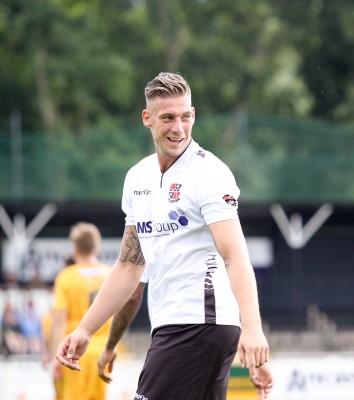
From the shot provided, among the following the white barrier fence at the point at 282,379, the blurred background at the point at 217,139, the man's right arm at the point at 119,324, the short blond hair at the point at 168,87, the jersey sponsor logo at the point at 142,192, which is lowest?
the white barrier fence at the point at 282,379

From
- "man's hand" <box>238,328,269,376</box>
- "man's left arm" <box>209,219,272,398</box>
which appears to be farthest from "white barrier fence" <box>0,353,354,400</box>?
"man's hand" <box>238,328,269,376</box>

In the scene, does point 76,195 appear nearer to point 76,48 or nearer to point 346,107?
point 76,48

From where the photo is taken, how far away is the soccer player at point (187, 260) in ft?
16.7

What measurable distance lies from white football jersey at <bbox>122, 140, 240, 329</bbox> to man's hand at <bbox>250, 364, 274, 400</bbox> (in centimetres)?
29

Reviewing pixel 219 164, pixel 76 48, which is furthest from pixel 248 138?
pixel 219 164

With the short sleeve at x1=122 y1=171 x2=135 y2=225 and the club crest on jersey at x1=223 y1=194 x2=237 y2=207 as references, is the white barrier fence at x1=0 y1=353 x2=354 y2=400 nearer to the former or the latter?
the short sleeve at x1=122 y1=171 x2=135 y2=225

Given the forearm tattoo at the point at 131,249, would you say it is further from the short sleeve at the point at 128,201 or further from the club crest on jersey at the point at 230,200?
the club crest on jersey at the point at 230,200

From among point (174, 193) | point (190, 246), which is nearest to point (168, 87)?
point (174, 193)

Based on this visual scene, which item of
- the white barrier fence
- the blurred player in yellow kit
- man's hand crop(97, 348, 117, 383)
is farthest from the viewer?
the white barrier fence

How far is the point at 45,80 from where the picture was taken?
134 ft

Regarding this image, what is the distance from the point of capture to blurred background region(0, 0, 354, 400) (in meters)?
28.3

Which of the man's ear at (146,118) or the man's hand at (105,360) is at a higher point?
the man's ear at (146,118)

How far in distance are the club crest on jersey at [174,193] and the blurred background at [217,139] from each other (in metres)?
8.07

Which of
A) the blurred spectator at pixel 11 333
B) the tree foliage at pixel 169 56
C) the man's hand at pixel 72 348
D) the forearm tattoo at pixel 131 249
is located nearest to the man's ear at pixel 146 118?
the forearm tattoo at pixel 131 249
